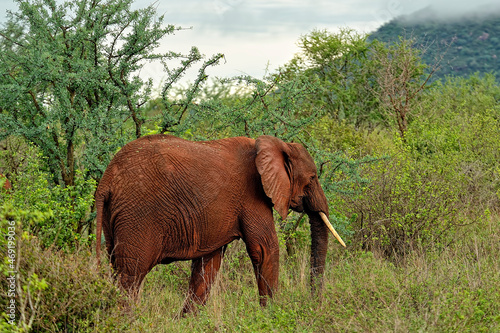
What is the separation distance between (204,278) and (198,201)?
1.19 meters

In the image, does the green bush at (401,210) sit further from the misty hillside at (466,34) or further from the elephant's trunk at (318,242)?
the misty hillside at (466,34)

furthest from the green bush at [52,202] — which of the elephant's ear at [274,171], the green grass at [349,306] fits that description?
the elephant's ear at [274,171]

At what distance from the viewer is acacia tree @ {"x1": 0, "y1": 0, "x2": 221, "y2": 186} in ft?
28.8

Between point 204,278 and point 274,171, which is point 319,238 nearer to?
point 274,171

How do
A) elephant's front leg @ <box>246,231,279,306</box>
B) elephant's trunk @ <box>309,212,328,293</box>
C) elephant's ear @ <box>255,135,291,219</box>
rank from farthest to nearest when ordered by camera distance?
1. elephant's trunk @ <box>309,212,328,293</box>
2. elephant's front leg @ <box>246,231,279,306</box>
3. elephant's ear @ <box>255,135,291,219</box>

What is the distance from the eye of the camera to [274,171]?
700 cm

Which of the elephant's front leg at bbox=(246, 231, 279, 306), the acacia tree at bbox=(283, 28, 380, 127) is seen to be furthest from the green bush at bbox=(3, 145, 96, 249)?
the acacia tree at bbox=(283, 28, 380, 127)

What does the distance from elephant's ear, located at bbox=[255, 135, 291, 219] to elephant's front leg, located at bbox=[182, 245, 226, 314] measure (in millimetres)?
959

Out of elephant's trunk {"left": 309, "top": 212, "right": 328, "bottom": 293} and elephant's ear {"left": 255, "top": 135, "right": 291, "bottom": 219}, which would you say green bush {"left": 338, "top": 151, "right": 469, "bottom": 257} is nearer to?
elephant's trunk {"left": 309, "top": 212, "right": 328, "bottom": 293}

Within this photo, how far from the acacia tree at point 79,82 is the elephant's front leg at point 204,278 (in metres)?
2.18

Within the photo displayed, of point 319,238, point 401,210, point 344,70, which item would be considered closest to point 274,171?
point 319,238

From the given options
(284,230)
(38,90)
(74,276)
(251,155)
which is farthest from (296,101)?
(74,276)

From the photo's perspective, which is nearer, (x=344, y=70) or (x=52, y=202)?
(x=52, y=202)

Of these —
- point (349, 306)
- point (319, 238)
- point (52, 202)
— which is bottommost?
point (349, 306)
